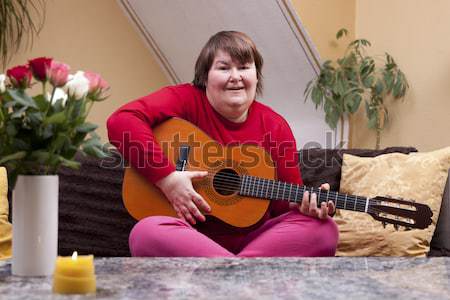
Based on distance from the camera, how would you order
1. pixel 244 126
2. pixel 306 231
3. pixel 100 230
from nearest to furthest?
1. pixel 306 231
2. pixel 244 126
3. pixel 100 230

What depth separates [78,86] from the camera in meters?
1.55

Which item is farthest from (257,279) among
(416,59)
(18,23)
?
(18,23)

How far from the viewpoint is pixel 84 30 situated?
4.02 metres

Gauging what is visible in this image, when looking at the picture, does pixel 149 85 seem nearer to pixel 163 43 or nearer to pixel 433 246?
pixel 163 43

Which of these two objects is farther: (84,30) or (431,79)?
(84,30)

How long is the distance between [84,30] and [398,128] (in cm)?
161

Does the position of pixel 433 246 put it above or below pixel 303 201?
below

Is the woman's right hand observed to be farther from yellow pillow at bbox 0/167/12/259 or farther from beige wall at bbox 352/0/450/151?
beige wall at bbox 352/0/450/151

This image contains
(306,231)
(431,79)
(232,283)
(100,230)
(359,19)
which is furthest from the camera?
(359,19)

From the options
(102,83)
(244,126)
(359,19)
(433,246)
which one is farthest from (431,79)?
(102,83)

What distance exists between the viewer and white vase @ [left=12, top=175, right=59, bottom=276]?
157 cm

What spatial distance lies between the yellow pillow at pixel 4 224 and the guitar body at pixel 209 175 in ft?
1.42

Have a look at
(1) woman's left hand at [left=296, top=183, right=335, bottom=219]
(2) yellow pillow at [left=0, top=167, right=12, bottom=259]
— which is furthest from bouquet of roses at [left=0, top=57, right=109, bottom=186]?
(2) yellow pillow at [left=0, top=167, right=12, bottom=259]

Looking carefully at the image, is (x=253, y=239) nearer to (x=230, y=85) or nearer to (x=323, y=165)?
(x=230, y=85)
